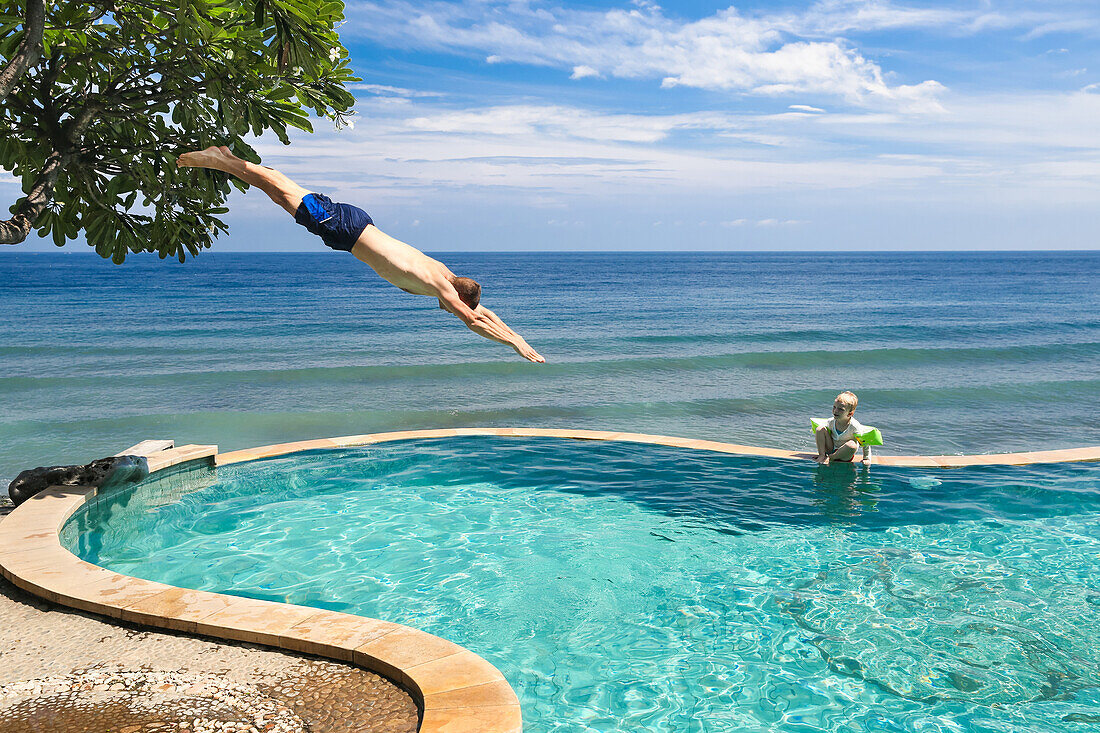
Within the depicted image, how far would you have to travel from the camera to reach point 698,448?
48.1 ft

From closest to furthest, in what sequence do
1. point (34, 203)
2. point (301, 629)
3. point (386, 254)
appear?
point (301, 629) → point (386, 254) → point (34, 203)

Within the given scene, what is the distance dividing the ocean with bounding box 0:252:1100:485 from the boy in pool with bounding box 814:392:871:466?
17.8 ft

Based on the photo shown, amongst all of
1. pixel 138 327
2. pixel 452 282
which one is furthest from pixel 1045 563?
pixel 138 327

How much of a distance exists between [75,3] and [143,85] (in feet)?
3.52

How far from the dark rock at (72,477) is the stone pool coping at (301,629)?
2.48m

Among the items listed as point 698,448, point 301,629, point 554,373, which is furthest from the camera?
point 554,373

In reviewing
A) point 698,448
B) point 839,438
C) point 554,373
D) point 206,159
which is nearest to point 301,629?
point 206,159

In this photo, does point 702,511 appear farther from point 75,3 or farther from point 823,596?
point 75,3

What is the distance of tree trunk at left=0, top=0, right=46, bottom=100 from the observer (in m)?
6.79

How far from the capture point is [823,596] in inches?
334

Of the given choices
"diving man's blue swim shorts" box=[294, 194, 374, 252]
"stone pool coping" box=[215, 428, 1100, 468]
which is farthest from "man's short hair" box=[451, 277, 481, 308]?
"stone pool coping" box=[215, 428, 1100, 468]

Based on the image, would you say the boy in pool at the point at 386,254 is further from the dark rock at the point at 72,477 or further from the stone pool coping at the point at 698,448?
the stone pool coping at the point at 698,448

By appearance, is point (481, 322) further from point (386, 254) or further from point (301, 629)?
point (301, 629)

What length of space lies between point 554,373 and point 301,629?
971 inches
